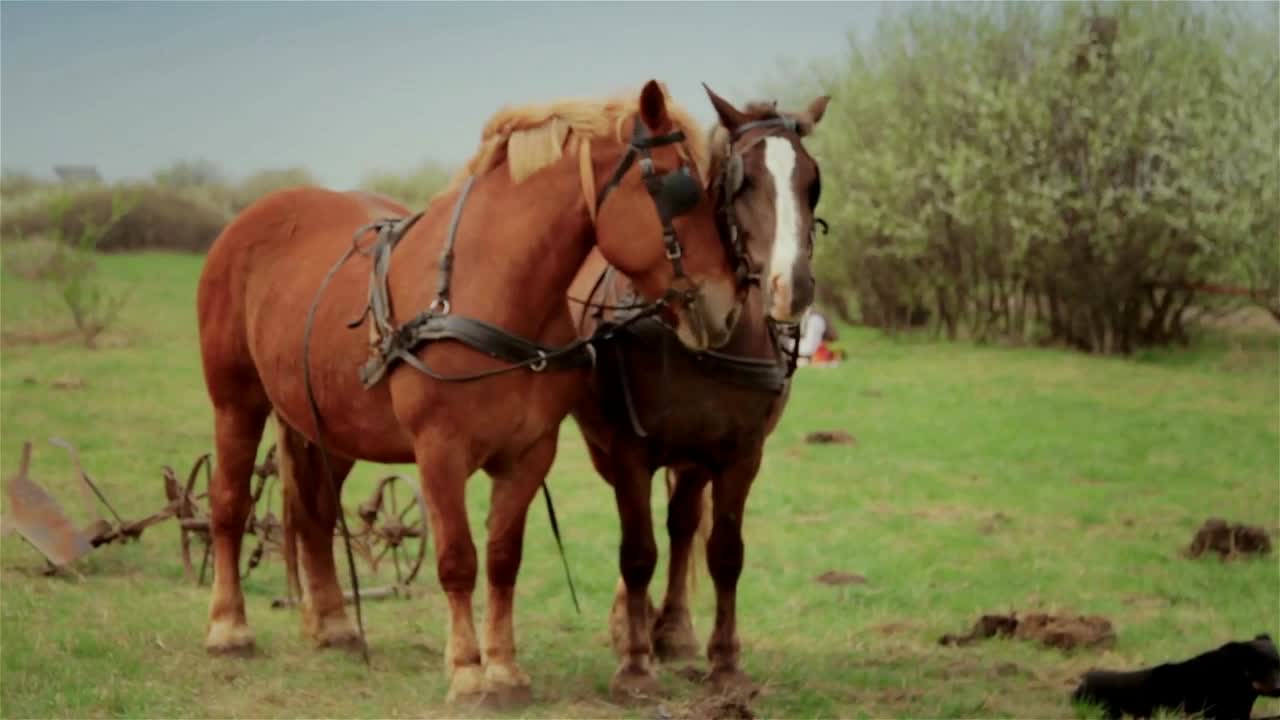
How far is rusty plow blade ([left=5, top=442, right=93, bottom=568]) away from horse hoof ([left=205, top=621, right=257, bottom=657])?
234 cm

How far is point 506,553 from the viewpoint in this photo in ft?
20.2

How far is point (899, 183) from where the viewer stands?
3056cm

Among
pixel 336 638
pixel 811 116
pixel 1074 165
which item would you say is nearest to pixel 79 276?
pixel 1074 165

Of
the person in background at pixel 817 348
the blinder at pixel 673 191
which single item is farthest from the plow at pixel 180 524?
the person in background at pixel 817 348

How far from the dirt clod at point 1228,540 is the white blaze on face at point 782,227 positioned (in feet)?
22.1

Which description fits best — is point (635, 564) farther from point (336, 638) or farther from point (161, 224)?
point (161, 224)

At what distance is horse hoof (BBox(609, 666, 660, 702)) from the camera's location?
643 cm

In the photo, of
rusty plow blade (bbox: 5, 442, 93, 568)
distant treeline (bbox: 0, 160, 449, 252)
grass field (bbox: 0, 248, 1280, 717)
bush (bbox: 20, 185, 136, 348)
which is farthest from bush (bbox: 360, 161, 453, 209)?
rusty plow blade (bbox: 5, 442, 93, 568)

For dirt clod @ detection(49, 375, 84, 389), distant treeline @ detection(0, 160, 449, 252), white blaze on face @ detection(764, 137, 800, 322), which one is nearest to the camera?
white blaze on face @ detection(764, 137, 800, 322)

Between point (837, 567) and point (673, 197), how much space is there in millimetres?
5681

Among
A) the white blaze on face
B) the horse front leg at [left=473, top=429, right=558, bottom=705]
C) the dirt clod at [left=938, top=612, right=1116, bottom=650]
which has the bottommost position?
the dirt clod at [left=938, top=612, right=1116, bottom=650]

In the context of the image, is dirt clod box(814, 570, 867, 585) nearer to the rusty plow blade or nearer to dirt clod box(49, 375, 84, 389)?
the rusty plow blade

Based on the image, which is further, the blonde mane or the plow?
the plow

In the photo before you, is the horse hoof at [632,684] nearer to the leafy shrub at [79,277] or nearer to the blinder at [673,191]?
the blinder at [673,191]
